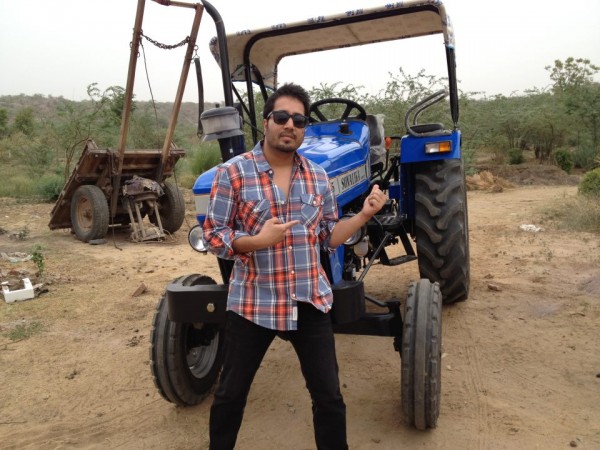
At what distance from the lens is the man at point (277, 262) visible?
2.12m

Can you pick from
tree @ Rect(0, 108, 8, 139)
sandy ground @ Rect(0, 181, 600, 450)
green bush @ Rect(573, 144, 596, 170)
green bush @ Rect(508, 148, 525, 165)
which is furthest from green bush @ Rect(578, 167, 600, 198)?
tree @ Rect(0, 108, 8, 139)

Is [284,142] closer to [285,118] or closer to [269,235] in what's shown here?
[285,118]

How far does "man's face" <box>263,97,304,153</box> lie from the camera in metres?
2.15

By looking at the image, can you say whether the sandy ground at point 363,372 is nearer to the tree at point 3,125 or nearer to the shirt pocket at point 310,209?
the shirt pocket at point 310,209

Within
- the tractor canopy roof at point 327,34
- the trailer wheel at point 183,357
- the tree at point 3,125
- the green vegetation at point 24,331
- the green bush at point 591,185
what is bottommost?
the green vegetation at point 24,331

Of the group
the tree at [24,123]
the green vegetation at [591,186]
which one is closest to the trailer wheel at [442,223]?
the green vegetation at [591,186]

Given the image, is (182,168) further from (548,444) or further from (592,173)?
(548,444)

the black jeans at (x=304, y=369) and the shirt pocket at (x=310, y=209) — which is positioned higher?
the shirt pocket at (x=310, y=209)

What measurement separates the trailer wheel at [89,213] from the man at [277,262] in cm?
624

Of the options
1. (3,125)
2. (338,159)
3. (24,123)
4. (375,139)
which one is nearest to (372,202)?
(338,159)

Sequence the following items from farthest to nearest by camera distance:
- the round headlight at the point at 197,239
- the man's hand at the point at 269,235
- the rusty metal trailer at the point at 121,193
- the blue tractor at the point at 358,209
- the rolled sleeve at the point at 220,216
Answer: the rusty metal trailer at the point at 121,193, the round headlight at the point at 197,239, the blue tractor at the point at 358,209, the rolled sleeve at the point at 220,216, the man's hand at the point at 269,235

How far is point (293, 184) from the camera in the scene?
2.20 metres

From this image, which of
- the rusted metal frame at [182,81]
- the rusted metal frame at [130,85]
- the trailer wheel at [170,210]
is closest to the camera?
the rusted metal frame at [182,81]

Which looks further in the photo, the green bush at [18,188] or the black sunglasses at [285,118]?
the green bush at [18,188]
